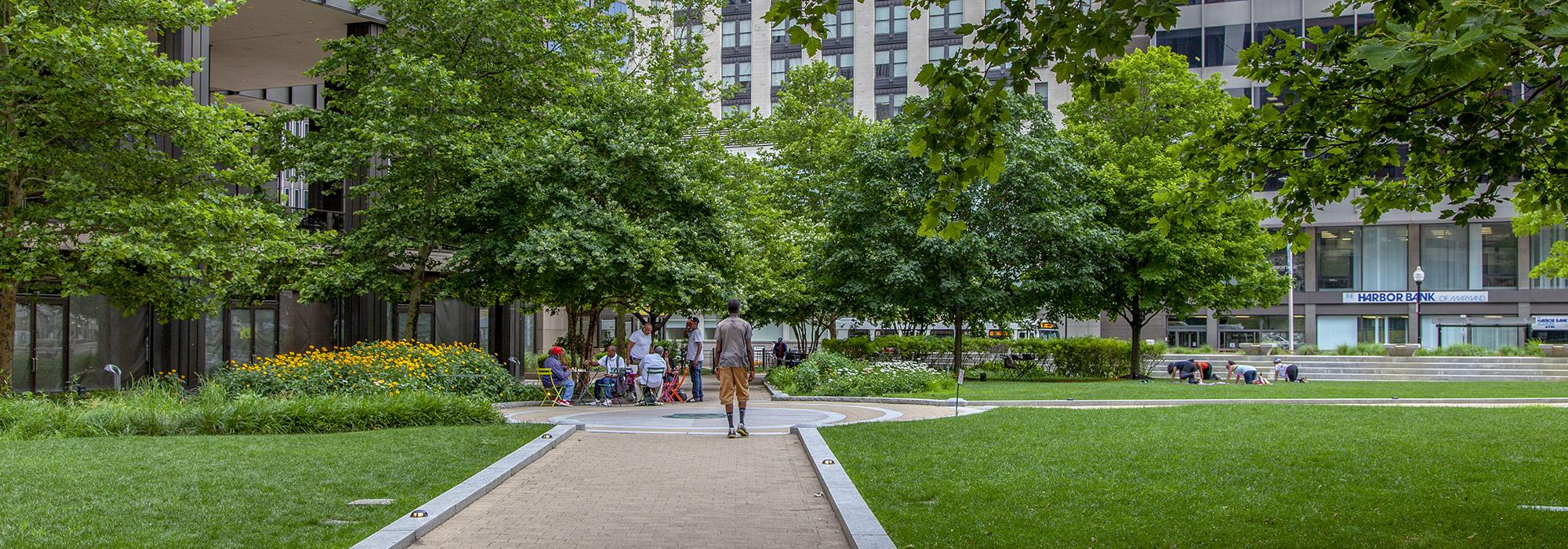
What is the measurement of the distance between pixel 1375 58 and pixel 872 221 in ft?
98.3

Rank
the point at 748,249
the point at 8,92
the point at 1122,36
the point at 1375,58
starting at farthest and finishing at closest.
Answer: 1. the point at 748,249
2. the point at 8,92
3. the point at 1122,36
4. the point at 1375,58

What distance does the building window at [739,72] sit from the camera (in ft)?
252

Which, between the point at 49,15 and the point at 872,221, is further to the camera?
the point at 872,221

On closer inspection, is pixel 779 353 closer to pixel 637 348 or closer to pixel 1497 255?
pixel 637 348

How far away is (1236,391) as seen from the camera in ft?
88.9

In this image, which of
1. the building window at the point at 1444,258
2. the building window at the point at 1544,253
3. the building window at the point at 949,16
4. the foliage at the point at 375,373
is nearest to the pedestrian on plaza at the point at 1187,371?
the foliage at the point at 375,373

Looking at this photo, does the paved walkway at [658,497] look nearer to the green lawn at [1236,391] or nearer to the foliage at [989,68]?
the foliage at [989,68]

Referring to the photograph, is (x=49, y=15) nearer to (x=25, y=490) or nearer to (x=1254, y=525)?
(x=25, y=490)

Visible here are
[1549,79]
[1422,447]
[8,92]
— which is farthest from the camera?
[8,92]

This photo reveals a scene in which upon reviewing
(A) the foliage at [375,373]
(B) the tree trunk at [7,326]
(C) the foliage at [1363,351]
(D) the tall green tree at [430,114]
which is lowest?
(C) the foliage at [1363,351]

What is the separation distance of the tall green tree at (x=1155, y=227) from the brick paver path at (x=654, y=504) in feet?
76.1

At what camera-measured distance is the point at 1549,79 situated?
7621 millimetres

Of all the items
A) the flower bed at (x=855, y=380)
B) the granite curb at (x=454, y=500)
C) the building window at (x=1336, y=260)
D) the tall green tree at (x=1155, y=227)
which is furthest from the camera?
the building window at (x=1336, y=260)

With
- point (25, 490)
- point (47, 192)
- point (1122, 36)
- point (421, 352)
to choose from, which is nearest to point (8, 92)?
point (47, 192)
